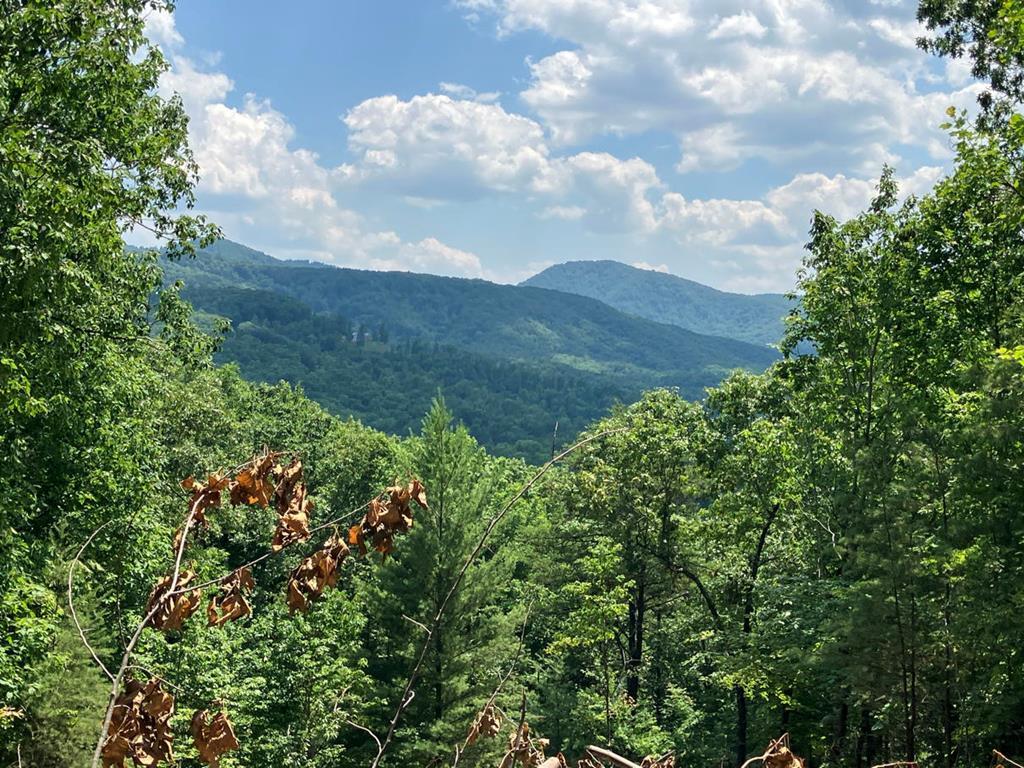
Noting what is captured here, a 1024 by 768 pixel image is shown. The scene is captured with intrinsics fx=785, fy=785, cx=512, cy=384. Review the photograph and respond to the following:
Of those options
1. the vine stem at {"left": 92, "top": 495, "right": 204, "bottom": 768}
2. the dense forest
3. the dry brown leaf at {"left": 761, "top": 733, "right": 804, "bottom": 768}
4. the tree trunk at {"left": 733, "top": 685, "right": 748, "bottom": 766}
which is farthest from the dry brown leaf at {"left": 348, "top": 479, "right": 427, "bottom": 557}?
the tree trunk at {"left": 733, "top": 685, "right": 748, "bottom": 766}

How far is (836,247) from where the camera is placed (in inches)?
739

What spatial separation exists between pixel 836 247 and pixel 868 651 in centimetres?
1077

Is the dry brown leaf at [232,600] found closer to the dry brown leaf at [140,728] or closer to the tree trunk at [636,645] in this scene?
the dry brown leaf at [140,728]

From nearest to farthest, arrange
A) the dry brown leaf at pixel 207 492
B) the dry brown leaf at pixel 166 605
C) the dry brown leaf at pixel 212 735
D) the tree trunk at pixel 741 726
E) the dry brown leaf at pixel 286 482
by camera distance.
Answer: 1. the dry brown leaf at pixel 166 605
2. the dry brown leaf at pixel 212 735
3. the dry brown leaf at pixel 207 492
4. the dry brown leaf at pixel 286 482
5. the tree trunk at pixel 741 726

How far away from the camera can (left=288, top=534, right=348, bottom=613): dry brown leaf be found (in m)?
2.68

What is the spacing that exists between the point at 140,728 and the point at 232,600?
549 mm

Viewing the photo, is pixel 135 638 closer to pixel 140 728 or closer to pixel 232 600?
pixel 140 728

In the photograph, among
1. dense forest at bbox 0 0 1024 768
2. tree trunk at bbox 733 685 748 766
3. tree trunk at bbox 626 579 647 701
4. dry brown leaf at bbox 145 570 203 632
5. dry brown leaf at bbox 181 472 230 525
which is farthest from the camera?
tree trunk at bbox 626 579 647 701

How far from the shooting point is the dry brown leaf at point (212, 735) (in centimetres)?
252

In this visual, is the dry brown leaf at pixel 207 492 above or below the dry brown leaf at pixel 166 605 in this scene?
above

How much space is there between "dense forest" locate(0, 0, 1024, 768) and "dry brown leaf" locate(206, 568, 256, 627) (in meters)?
0.02

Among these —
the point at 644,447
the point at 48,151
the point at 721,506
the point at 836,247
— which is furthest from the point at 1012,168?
the point at 48,151

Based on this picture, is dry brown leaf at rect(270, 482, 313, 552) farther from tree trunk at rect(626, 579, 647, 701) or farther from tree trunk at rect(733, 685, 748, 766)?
tree trunk at rect(626, 579, 647, 701)

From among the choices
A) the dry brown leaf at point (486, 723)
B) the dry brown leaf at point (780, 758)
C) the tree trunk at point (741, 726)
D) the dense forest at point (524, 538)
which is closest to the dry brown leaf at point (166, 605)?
the dense forest at point (524, 538)
